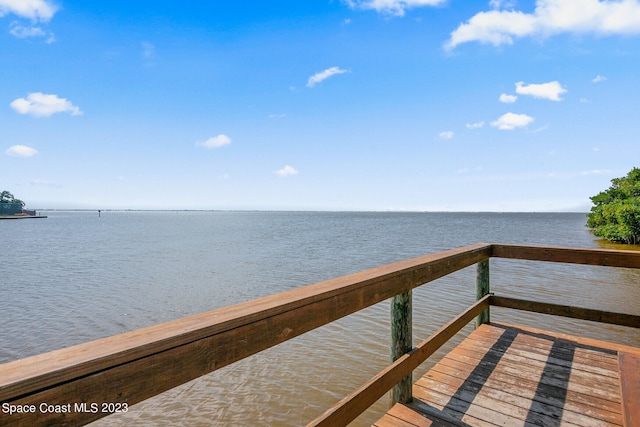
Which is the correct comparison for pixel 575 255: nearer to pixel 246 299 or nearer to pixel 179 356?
pixel 179 356

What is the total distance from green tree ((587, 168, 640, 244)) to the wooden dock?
1160 inches

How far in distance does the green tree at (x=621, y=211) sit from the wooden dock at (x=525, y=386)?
29459mm

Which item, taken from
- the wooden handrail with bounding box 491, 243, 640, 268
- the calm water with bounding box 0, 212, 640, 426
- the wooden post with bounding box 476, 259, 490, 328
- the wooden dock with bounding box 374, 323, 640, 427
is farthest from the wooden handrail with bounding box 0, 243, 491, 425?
the calm water with bounding box 0, 212, 640, 426

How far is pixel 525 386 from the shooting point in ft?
10.1

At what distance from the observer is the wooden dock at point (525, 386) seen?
2.57 m

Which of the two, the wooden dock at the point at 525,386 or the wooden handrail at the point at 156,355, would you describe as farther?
the wooden dock at the point at 525,386

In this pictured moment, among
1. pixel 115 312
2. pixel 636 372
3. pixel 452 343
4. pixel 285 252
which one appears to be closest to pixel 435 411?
pixel 636 372

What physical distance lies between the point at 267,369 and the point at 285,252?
17.7 m

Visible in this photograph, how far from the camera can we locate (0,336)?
8.62 metres

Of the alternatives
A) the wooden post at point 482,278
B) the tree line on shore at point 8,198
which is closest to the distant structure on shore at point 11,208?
the tree line on shore at point 8,198

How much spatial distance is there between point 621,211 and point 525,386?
31.3 metres

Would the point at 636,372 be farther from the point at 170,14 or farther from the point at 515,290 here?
the point at 170,14

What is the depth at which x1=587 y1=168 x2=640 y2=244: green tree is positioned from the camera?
26047mm

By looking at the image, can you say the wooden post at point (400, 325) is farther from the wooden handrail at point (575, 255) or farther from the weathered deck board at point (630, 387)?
the wooden handrail at point (575, 255)
